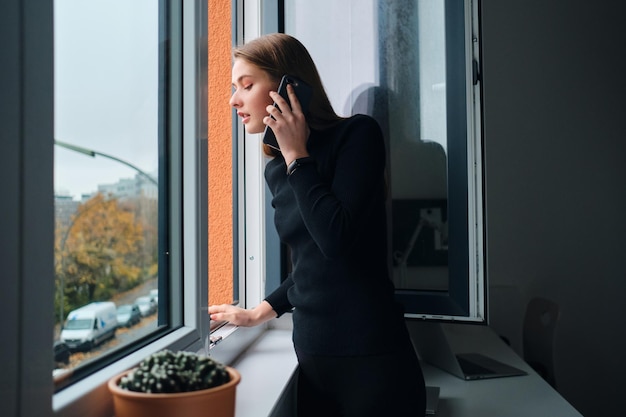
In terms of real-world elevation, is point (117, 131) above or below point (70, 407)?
above

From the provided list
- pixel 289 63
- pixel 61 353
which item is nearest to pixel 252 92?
pixel 289 63

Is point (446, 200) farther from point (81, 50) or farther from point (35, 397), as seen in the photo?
point (35, 397)

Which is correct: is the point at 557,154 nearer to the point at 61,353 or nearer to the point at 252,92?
the point at 252,92

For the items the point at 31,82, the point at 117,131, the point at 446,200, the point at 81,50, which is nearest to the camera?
the point at 31,82

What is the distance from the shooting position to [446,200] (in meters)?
1.72

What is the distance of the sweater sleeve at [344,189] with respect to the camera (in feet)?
3.25

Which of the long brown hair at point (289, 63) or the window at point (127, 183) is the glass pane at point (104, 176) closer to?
the window at point (127, 183)

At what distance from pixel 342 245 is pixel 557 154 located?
1.77 metres

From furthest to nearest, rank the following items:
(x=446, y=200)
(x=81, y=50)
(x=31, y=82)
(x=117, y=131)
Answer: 1. (x=446, y=200)
2. (x=117, y=131)
3. (x=81, y=50)
4. (x=31, y=82)

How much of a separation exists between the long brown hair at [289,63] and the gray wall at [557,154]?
56.4 inches

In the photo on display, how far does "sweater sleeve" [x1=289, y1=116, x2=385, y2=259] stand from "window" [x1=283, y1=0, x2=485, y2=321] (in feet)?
2.11

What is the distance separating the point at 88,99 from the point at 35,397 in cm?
39

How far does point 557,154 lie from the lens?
7.97 ft

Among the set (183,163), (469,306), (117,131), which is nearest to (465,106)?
(469,306)
